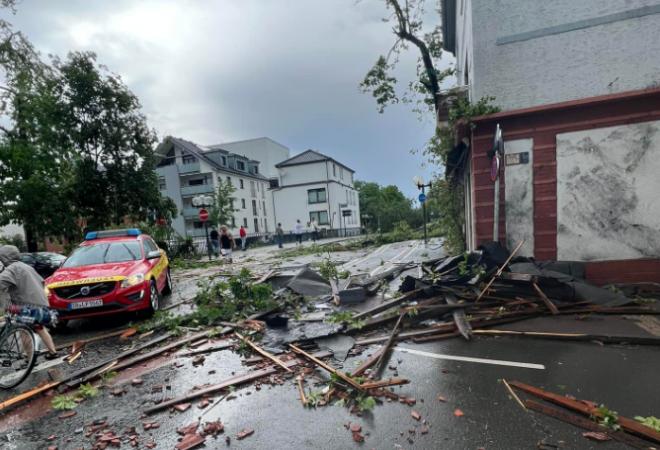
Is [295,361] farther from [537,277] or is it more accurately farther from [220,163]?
[220,163]

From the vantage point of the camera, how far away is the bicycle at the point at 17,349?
463cm

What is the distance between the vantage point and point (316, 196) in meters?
49.8

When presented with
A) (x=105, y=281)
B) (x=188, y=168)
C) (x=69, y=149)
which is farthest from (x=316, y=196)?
(x=105, y=281)

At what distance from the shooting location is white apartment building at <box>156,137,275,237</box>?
42500mm

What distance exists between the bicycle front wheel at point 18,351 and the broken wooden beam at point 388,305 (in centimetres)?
493

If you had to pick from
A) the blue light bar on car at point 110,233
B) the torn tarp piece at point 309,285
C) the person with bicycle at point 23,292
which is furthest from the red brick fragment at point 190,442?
the blue light bar on car at point 110,233

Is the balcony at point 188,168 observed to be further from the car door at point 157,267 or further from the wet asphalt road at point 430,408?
the wet asphalt road at point 430,408

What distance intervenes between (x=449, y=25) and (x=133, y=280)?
16.1 meters

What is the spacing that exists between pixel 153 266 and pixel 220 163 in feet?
128

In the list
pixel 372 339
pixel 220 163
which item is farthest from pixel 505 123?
pixel 220 163

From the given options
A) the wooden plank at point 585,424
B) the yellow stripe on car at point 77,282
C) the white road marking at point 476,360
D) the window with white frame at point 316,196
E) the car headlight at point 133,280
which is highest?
the window with white frame at point 316,196

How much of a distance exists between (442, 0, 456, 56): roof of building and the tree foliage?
51.9ft

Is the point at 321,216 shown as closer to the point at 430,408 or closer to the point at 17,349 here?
the point at 17,349

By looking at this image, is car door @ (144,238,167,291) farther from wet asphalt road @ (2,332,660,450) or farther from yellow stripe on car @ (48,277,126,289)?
wet asphalt road @ (2,332,660,450)
